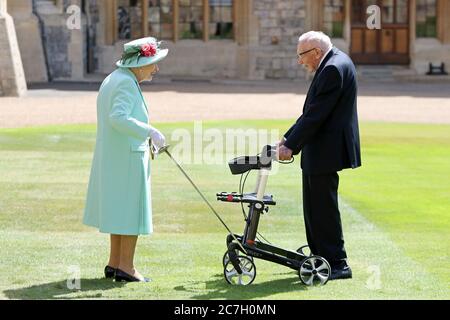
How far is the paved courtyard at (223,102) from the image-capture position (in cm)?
2231

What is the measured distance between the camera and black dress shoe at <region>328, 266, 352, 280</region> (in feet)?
28.5

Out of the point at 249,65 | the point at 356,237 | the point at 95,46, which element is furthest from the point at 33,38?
the point at 356,237

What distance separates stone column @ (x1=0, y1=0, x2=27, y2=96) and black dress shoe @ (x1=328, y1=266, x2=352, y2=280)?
18.6 meters

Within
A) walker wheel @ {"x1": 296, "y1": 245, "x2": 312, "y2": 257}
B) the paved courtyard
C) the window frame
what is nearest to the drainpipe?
the paved courtyard

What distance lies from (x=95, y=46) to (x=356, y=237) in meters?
25.1

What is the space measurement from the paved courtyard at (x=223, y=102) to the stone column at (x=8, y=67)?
373 millimetres

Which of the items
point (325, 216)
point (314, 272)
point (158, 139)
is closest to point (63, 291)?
point (158, 139)

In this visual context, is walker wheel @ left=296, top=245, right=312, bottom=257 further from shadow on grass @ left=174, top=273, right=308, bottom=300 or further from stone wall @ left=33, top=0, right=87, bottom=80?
stone wall @ left=33, top=0, right=87, bottom=80

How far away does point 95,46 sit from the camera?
35094 millimetres

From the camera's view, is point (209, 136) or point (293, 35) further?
point (293, 35)

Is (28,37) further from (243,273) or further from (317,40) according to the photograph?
(243,273)

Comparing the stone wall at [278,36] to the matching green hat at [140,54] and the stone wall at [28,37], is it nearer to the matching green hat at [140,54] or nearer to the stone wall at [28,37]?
the stone wall at [28,37]

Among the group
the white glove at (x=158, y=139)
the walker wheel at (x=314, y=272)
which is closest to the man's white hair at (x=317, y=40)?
the white glove at (x=158, y=139)

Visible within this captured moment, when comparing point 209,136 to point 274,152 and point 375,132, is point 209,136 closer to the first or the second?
point 375,132
